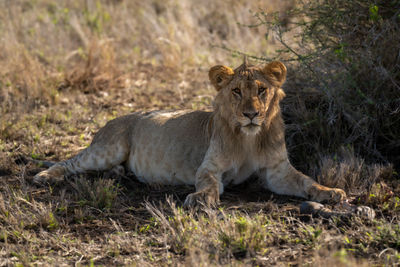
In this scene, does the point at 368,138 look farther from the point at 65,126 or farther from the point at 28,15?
the point at 28,15

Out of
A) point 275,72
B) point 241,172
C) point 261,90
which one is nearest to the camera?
point 261,90

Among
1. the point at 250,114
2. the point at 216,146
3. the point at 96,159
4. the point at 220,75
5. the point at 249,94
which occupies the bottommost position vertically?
the point at 96,159

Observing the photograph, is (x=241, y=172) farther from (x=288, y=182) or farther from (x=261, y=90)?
(x=261, y=90)

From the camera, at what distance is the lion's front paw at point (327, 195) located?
13.5 ft

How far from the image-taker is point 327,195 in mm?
4152

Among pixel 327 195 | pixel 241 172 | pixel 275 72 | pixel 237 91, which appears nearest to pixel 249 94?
pixel 237 91

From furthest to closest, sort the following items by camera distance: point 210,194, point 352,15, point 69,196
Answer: point 352,15 → point 69,196 → point 210,194

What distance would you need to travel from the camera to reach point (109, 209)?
13.7 feet

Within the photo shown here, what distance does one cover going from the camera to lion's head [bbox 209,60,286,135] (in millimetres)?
4117

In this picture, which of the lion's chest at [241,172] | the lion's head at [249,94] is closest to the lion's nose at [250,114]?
the lion's head at [249,94]

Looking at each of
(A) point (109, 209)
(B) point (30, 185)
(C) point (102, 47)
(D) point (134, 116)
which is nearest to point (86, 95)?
(C) point (102, 47)

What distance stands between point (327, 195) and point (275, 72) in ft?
3.76

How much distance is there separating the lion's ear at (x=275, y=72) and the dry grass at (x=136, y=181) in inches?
39.7

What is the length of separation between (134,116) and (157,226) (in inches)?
81.2
